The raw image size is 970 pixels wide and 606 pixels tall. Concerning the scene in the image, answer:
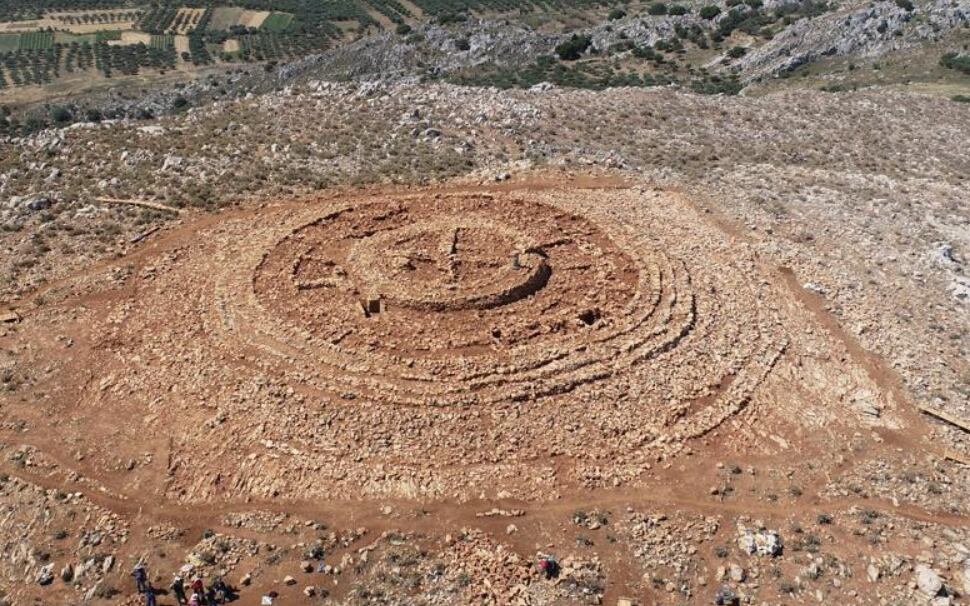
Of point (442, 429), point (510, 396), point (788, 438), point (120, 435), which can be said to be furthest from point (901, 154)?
point (120, 435)

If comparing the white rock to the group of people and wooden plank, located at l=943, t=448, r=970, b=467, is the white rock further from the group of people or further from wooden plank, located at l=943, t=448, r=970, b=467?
the group of people

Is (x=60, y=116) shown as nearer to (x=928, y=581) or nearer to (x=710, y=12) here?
(x=710, y=12)

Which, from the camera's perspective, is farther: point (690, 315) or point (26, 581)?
point (690, 315)

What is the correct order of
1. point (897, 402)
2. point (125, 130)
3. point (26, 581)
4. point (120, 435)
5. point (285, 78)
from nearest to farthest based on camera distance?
1. point (26, 581)
2. point (120, 435)
3. point (897, 402)
4. point (125, 130)
5. point (285, 78)

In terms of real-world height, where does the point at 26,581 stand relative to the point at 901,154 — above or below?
below

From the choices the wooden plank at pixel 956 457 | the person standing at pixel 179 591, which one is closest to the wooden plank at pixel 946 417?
the wooden plank at pixel 956 457

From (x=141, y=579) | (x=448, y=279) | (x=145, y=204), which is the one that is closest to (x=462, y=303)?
(x=448, y=279)

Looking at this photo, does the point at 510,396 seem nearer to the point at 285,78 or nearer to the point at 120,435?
the point at 120,435
